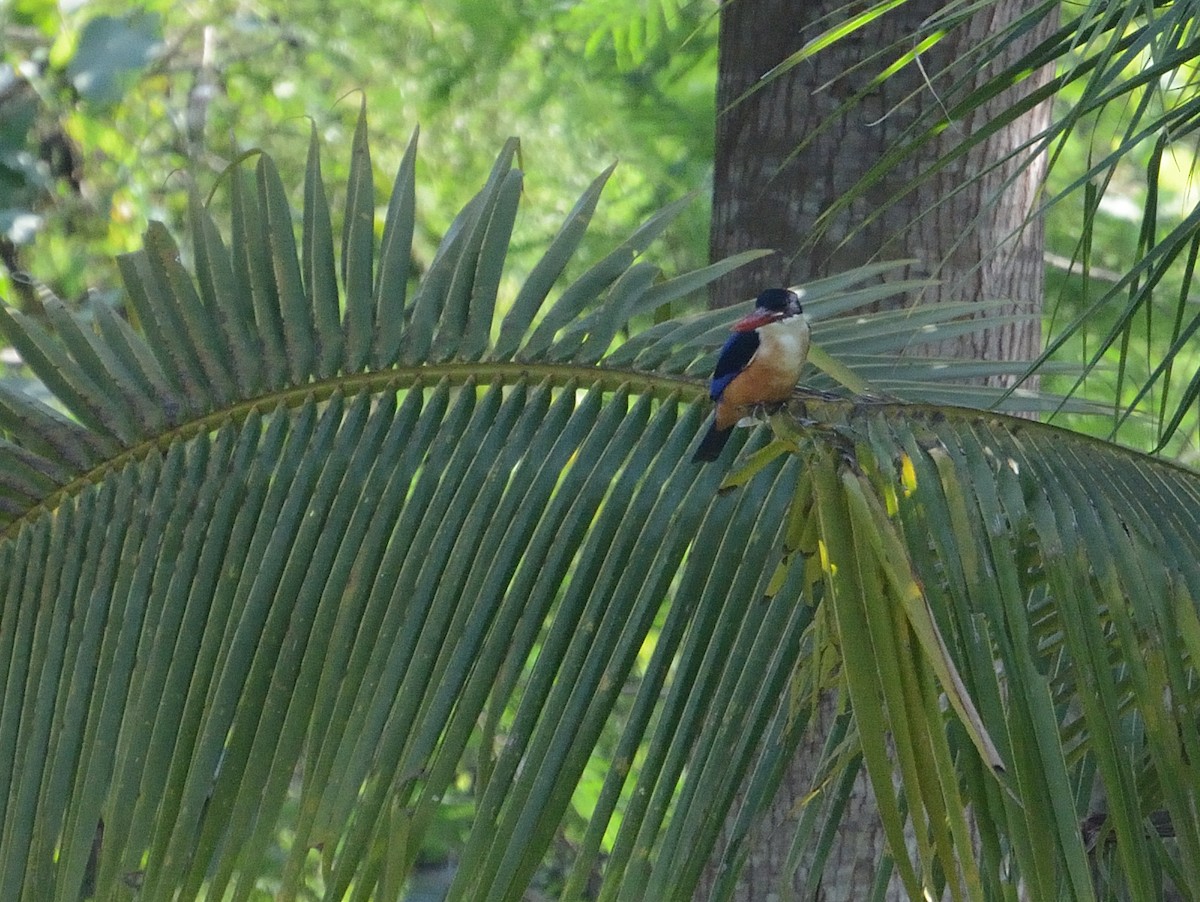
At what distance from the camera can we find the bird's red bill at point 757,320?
1810 millimetres

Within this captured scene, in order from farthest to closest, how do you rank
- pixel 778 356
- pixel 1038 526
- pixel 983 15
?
1. pixel 983 15
2. pixel 778 356
3. pixel 1038 526

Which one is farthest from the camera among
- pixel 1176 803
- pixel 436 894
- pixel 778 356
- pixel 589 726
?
pixel 436 894

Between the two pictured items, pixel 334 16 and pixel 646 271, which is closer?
pixel 646 271

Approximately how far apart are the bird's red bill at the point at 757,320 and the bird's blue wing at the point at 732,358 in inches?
0.5

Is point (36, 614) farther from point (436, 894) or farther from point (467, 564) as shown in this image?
point (436, 894)

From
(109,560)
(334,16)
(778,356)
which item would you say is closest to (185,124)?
(334,16)

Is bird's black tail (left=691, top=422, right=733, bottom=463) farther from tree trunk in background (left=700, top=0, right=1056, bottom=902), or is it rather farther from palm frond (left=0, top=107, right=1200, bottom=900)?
tree trunk in background (left=700, top=0, right=1056, bottom=902)

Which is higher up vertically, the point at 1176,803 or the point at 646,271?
the point at 646,271

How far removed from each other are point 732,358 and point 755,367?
91mm

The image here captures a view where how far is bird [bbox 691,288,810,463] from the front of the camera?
5.52ft

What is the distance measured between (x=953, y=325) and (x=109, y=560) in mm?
1231

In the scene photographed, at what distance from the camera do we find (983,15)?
2.83 meters

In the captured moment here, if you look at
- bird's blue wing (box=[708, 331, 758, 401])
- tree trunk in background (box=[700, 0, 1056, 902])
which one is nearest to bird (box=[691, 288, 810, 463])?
bird's blue wing (box=[708, 331, 758, 401])

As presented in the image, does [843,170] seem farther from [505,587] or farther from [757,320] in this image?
[505,587]
